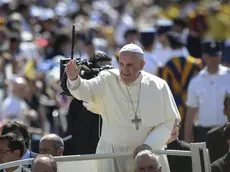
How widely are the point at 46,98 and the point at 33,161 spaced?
8.96m

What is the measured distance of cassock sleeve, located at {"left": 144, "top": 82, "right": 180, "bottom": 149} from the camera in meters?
8.90

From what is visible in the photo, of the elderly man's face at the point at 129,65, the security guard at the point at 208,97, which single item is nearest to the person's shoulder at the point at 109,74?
the elderly man's face at the point at 129,65

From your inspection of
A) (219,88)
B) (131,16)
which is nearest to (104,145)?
(219,88)

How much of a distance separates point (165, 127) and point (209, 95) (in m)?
4.06

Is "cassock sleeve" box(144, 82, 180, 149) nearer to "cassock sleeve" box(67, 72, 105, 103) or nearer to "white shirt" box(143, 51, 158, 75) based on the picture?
"cassock sleeve" box(67, 72, 105, 103)

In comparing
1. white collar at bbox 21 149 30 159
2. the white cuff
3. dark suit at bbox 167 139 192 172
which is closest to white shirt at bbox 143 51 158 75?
dark suit at bbox 167 139 192 172

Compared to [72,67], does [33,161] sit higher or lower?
lower

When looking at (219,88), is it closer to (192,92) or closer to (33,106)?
(192,92)

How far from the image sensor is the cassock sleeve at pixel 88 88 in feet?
28.5

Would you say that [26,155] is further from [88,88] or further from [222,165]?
[222,165]

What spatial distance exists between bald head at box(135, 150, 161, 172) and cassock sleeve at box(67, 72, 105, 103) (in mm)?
809

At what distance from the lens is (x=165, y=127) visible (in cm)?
907

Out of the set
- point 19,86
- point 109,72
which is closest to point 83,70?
point 109,72

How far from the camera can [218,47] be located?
1359 centimetres
